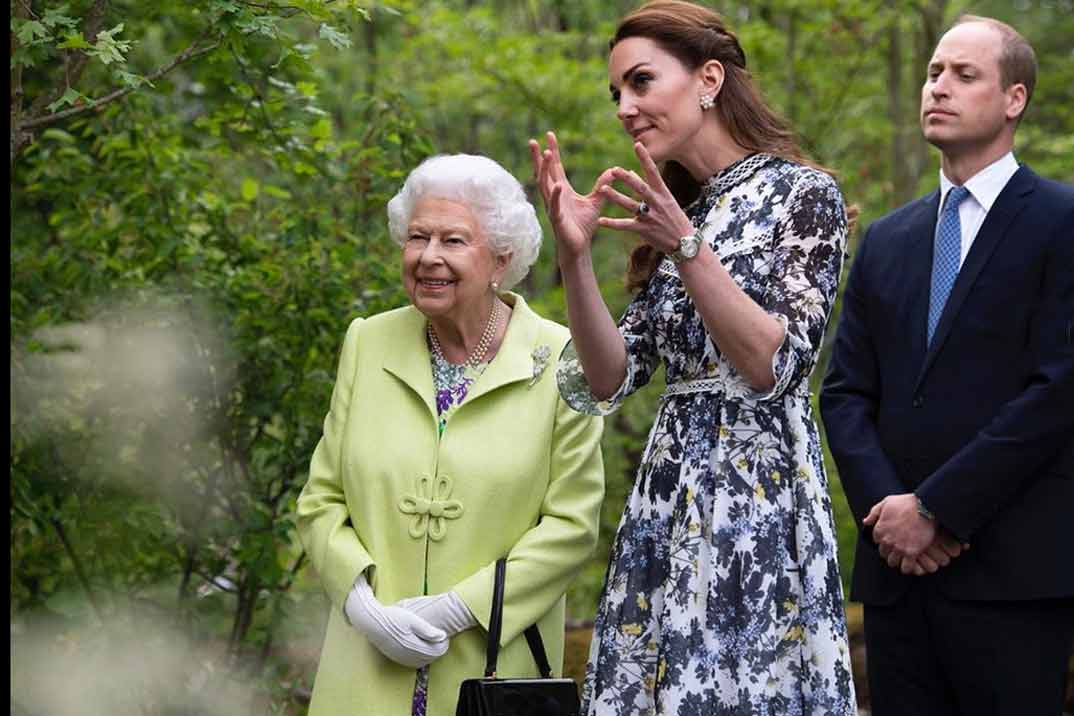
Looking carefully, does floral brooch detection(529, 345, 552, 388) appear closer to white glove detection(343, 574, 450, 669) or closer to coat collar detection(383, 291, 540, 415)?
coat collar detection(383, 291, 540, 415)

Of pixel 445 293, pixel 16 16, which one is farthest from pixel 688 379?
pixel 16 16

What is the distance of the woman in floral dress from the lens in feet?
9.00

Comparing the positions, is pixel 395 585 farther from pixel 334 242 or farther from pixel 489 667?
pixel 334 242

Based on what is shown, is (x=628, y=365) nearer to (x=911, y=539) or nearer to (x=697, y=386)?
(x=697, y=386)

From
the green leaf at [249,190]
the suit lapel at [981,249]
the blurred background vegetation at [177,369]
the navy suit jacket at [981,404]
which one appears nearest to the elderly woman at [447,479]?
the navy suit jacket at [981,404]

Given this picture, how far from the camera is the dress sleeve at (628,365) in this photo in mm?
3090

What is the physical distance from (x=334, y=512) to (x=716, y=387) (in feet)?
3.55

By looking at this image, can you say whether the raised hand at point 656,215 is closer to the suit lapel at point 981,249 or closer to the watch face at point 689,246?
the watch face at point 689,246

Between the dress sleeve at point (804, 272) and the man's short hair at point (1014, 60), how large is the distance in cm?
84

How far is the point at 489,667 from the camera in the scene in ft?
10.9

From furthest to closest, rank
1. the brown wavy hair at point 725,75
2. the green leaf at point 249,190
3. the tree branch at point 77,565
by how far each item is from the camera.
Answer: the green leaf at point 249,190, the tree branch at point 77,565, the brown wavy hair at point 725,75

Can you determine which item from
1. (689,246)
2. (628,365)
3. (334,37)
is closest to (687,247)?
(689,246)

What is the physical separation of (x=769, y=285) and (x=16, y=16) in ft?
6.04

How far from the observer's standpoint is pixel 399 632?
3.27 m
